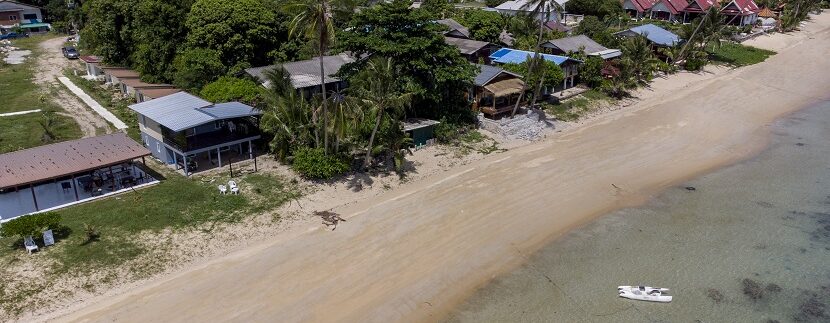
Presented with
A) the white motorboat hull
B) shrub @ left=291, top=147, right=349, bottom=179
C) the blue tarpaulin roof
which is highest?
the blue tarpaulin roof

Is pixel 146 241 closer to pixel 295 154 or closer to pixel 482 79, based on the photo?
pixel 295 154

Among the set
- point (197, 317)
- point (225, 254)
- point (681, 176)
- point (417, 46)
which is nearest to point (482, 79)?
point (417, 46)

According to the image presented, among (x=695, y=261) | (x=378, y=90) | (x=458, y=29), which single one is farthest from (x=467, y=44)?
(x=695, y=261)

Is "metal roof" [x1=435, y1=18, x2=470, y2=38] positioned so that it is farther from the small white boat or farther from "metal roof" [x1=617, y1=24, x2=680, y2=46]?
the small white boat

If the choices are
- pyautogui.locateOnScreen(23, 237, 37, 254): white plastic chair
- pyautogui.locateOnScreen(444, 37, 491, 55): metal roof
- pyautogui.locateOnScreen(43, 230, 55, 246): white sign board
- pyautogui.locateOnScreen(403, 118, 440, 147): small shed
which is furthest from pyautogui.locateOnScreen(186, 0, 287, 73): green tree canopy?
pyautogui.locateOnScreen(23, 237, 37, 254): white plastic chair

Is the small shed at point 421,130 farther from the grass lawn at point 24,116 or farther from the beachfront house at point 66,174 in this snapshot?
the grass lawn at point 24,116

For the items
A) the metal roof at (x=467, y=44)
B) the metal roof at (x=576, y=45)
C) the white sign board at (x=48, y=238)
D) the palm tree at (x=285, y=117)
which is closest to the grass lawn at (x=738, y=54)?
the metal roof at (x=576, y=45)

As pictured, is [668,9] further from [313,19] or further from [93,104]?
[93,104]
